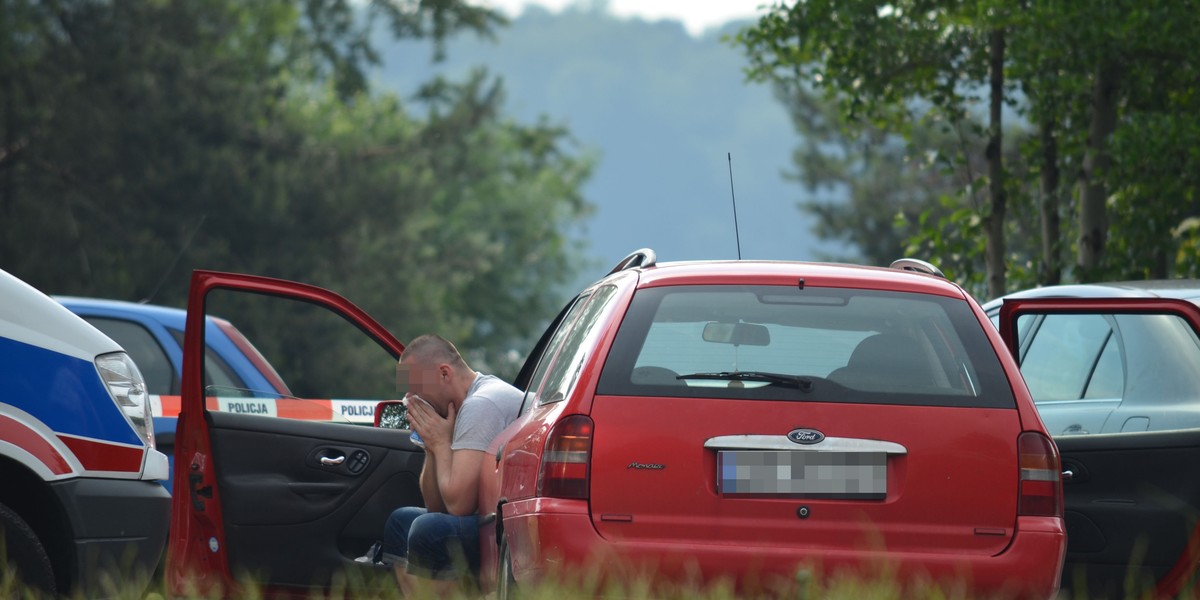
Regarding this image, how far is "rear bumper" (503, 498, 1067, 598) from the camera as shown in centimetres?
514

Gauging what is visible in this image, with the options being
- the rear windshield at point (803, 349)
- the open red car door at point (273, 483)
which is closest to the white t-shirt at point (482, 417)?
the open red car door at point (273, 483)

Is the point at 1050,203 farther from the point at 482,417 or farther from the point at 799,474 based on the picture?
the point at 799,474

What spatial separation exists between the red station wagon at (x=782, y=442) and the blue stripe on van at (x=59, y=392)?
1.40 metres

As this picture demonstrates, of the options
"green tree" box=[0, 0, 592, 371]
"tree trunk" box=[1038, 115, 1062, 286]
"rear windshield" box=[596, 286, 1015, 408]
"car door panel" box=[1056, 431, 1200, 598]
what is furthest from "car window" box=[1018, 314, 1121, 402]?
"green tree" box=[0, 0, 592, 371]

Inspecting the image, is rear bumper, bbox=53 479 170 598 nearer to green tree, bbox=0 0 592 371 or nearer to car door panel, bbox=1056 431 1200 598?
car door panel, bbox=1056 431 1200 598

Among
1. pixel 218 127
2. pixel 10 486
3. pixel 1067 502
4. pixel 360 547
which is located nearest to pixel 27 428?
pixel 10 486

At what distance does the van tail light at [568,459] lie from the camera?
5.22 m

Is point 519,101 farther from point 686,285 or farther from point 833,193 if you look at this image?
point 686,285

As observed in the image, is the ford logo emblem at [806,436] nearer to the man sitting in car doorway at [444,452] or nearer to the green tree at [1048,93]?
the man sitting in car doorway at [444,452]

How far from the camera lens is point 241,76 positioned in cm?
3156

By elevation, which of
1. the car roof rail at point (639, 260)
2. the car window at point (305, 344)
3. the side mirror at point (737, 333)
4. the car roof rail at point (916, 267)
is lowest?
the car window at point (305, 344)

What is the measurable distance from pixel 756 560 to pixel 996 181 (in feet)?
38.8

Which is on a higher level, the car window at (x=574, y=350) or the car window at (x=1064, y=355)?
the car window at (x=574, y=350)

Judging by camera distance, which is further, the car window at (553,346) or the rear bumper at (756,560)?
the car window at (553,346)
